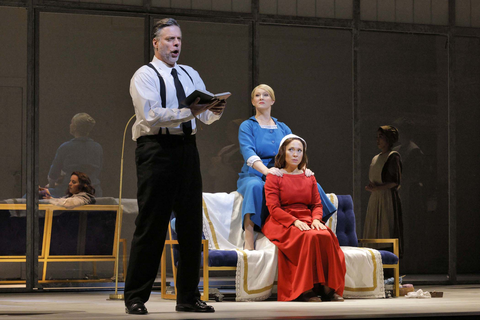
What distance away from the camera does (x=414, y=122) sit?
24.0 ft

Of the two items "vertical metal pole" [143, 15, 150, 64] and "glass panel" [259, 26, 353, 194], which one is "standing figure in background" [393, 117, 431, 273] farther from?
"vertical metal pole" [143, 15, 150, 64]

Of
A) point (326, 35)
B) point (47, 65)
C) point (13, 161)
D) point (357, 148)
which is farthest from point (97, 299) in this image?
point (326, 35)

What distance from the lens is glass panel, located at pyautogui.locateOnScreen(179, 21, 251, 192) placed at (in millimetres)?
6840

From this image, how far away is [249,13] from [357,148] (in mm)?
1714

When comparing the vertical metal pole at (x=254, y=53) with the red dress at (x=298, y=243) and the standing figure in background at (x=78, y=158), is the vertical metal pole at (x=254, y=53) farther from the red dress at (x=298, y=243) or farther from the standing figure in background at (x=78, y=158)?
the standing figure in background at (x=78, y=158)

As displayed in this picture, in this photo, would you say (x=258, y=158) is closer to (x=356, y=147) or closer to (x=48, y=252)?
(x=356, y=147)

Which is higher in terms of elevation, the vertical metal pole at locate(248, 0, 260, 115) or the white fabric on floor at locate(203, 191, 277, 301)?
the vertical metal pole at locate(248, 0, 260, 115)

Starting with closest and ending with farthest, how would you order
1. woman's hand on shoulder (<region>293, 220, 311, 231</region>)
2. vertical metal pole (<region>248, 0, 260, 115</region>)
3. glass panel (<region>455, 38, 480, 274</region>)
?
1. woman's hand on shoulder (<region>293, 220, 311, 231</region>)
2. vertical metal pole (<region>248, 0, 260, 115</region>)
3. glass panel (<region>455, 38, 480, 274</region>)

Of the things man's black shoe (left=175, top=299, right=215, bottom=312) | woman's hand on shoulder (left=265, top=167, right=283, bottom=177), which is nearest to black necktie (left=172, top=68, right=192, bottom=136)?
man's black shoe (left=175, top=299, right=215, bottom=312)

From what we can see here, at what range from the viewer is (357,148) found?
7176 mm

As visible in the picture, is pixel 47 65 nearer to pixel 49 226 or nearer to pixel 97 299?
pixel 49 226

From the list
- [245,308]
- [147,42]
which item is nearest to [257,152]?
[147,42]

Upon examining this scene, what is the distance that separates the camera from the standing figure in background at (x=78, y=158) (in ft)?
21.3

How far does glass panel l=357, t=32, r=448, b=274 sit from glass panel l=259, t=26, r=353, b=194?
20 centimetres
